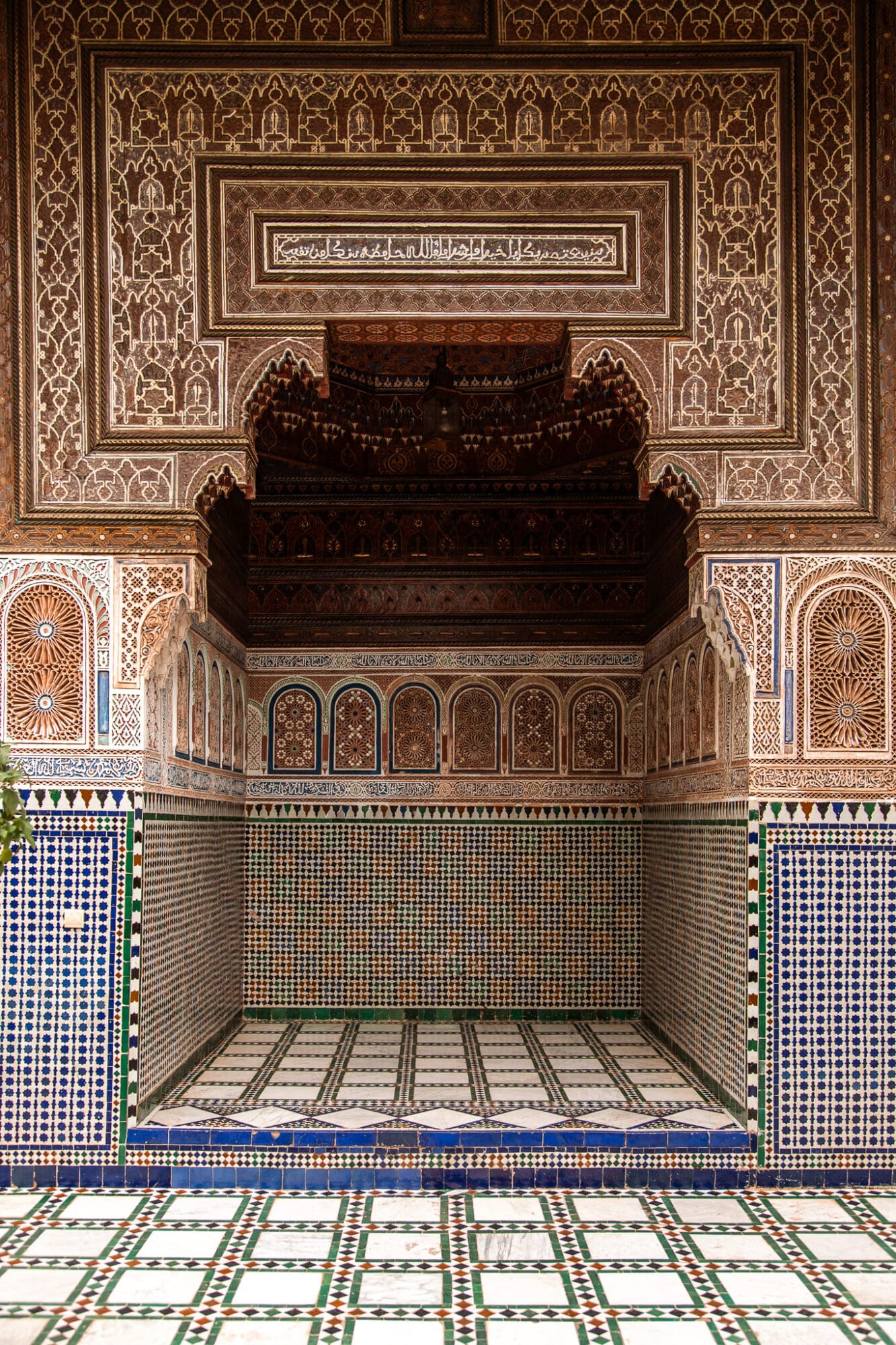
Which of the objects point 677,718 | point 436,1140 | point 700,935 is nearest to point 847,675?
point 700,935

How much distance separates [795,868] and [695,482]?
141 cm

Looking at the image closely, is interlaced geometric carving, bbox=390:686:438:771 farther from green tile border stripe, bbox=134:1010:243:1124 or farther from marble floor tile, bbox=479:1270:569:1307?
marble floor tile, bbox=479:1270:569:1307

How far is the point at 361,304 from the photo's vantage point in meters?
4.36

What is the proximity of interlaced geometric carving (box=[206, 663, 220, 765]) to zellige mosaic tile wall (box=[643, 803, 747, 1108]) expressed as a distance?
216cm

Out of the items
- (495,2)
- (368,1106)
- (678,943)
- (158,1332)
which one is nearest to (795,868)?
(678,943)

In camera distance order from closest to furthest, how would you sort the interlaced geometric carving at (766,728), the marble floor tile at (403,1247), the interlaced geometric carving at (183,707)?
the marble floor tile at (403,1247)
the interlaced geometric carving at (766,728)
the interlaced geometric carving at (183,707)

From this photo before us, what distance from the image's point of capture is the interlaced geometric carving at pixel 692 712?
525 centimetres

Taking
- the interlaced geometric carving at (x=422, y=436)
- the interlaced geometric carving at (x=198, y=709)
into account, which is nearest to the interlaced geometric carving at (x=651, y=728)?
the interlaced geometric carving at (x=422, y=436)

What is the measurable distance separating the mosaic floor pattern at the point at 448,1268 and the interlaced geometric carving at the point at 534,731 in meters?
2.73

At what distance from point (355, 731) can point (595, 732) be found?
1.30m

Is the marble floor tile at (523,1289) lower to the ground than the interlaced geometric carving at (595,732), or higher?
lower

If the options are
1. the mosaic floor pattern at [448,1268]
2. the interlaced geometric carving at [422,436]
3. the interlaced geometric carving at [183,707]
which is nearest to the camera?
the mosaic floor pattern at [448,1268]

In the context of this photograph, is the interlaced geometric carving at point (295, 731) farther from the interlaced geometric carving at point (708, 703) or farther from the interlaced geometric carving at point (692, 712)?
the interlaced geometric carving at point (708, 703)

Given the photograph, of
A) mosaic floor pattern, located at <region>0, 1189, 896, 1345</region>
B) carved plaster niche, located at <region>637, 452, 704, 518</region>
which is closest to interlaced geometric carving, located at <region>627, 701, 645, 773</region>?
carved plaster niche, located at <region>637, 452, 704, 518</region>
